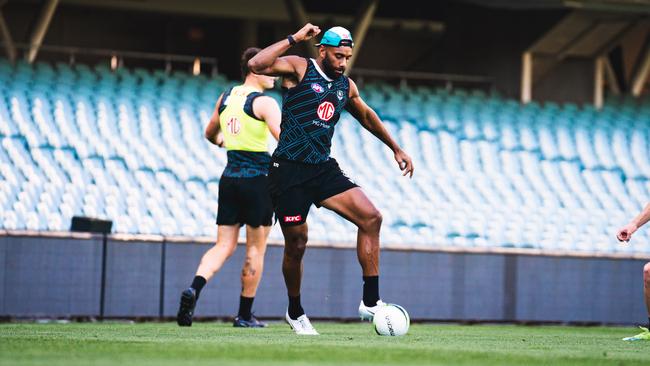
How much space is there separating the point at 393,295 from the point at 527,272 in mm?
1840

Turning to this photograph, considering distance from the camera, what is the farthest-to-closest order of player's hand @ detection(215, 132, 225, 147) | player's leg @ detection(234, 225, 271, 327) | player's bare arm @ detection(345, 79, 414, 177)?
1. player's hand @ detection(215, 132, 225, 147)
2. player's leg @ detection(234, 225, 271, 327)
3. player's bare arm @ detection(345, 79, 414, 177)

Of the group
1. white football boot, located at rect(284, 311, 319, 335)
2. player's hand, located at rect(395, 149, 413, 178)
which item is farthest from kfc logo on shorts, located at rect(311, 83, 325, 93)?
white football boot, located at rect(284, 311, 319, 335)

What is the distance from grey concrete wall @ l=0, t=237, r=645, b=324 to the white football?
510cm

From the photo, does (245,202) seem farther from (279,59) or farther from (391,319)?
(279,59)

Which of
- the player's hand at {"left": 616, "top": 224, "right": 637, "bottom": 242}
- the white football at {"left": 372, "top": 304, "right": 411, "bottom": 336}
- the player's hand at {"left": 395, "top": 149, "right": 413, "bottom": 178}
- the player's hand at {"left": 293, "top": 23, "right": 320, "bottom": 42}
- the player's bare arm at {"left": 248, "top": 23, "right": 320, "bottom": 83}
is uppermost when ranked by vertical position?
the player's hand at {"left": 293, "top": 23, "right": 320, "bottom": 42}

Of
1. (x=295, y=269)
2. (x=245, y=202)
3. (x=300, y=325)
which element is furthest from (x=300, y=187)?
(x=245, y=202)

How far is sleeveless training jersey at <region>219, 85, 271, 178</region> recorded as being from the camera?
10797 mm

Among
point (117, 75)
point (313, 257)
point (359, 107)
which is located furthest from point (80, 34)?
point (359, 107)

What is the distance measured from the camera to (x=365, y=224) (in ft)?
29.6

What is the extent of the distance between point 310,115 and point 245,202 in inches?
78.2

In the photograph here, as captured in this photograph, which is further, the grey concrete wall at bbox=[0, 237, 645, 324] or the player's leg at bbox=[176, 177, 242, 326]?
the grey concrete wall at bbox=[0, 237, 645, 324]

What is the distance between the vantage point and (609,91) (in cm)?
2775

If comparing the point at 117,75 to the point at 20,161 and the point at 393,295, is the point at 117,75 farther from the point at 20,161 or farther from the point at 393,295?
the point at 393,295

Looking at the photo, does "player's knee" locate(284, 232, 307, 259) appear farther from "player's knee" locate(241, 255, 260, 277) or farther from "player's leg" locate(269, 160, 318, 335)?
"player's knee" locate(241, 255, 260, 277)
